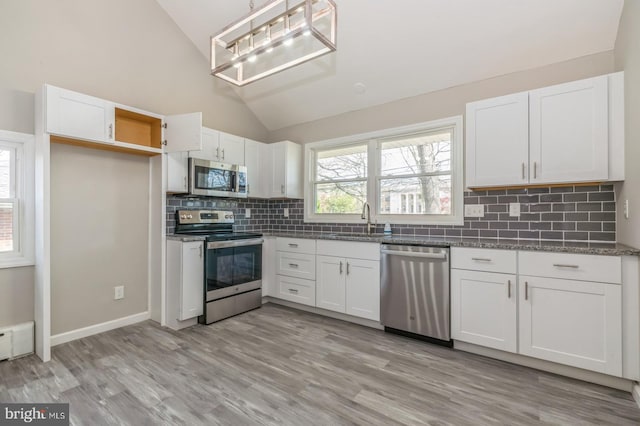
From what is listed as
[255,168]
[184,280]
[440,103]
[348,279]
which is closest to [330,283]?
[348,279]

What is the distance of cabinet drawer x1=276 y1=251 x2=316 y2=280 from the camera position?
3.58 meters

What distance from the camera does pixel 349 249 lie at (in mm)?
3289

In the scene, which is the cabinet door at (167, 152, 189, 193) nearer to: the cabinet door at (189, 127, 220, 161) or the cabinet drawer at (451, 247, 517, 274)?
the cabinet door at (189, 127, 220, 161)

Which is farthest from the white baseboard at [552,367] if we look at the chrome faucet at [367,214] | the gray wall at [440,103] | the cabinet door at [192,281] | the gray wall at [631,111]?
the cabinet door at [192,281]

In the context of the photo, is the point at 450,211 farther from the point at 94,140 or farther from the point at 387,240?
the point at 94,140

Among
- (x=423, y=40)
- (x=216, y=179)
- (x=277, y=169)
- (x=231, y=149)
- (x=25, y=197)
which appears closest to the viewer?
(x=25, y=197)

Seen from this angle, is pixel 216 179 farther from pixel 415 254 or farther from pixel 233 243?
pixel 415 254

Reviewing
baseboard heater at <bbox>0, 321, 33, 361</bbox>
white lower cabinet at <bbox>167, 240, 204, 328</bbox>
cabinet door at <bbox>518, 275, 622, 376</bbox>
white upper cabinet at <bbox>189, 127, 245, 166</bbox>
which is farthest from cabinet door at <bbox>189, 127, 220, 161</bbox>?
cabinet door at <bbox>518, 275, 622, 376</bbox>

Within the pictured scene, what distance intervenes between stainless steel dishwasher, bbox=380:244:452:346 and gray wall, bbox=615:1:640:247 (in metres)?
1.23

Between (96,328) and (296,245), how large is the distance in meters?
2.18

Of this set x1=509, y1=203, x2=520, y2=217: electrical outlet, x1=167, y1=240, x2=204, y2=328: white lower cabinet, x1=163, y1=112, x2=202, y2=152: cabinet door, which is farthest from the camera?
x1=167, y1=240, x2=204, y2=328: white lower cabinet

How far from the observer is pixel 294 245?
3.74 meters

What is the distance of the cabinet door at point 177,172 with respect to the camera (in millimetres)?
3238

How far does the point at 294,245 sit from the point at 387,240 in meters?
1.25
